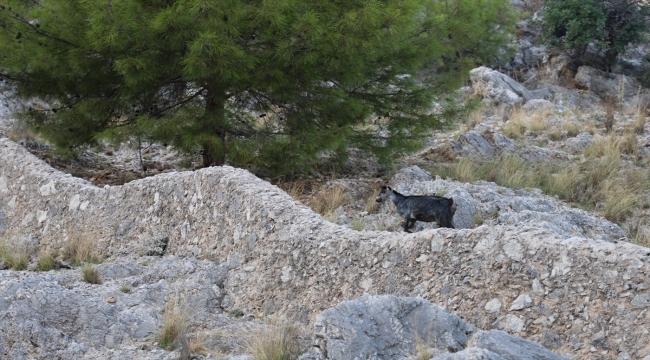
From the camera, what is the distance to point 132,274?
688 centimetres

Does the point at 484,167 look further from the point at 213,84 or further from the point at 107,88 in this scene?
the point at 107,88

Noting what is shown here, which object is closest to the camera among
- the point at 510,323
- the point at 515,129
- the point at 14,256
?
the point at 510,323

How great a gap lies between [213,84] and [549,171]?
223 inches

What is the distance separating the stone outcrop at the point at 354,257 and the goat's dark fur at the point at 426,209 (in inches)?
78.2

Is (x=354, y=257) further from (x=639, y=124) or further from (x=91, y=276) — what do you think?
(x=639, y=124)

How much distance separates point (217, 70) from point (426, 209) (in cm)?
342

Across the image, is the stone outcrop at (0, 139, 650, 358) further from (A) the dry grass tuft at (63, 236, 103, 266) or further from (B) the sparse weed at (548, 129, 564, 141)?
(B) the sparse weed at (548, 129, 564, 141)

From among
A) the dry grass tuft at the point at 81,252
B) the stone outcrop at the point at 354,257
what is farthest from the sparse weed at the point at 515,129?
the dry grass tuft at the point at 81,252

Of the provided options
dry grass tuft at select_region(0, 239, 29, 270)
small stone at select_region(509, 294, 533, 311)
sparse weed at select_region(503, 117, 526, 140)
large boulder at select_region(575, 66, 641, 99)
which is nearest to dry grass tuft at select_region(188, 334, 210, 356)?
small stone at select_region(509, 294, 533, 311)

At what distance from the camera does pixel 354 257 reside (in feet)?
18.8

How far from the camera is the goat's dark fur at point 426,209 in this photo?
27.2 feet

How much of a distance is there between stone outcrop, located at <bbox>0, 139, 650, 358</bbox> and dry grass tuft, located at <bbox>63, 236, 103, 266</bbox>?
0.13 m

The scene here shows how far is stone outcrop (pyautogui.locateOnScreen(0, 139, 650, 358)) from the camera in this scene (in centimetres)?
446

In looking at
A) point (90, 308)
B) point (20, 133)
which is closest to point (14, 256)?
point (90, 308)
